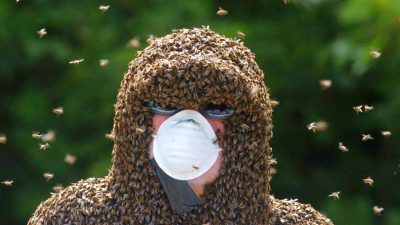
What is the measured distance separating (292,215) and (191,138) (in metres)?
0.73

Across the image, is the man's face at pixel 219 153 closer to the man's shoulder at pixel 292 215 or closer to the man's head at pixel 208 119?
the man's head at pixel 208 119

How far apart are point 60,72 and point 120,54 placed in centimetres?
92

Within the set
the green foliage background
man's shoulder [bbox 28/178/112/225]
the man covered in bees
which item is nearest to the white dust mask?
the man covered in bees

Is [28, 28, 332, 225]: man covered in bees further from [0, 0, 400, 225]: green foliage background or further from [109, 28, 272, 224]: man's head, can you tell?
[0, 0, 400, 225]: green foliage background

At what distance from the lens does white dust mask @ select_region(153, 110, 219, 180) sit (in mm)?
4289

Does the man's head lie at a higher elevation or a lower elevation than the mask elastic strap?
higher

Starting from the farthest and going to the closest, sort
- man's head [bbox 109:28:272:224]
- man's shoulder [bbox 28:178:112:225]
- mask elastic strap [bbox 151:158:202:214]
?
man's shoulder [bbox 28:178:112:225] < mask elastic strap [bbox 151:158:202:214] < man's head [bbox 109:28:272:224]

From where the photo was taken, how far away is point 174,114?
436cm

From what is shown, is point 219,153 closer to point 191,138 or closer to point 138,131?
point 191,138

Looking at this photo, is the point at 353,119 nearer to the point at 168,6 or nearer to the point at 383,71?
the point at 383,71

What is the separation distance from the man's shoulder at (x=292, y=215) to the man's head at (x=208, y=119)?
145mm

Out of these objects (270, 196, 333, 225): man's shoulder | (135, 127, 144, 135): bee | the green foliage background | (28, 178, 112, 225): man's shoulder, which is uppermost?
the green foliage background

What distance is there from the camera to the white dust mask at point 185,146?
14.1ft

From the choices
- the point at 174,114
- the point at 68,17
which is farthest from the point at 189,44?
the point at 68,17
